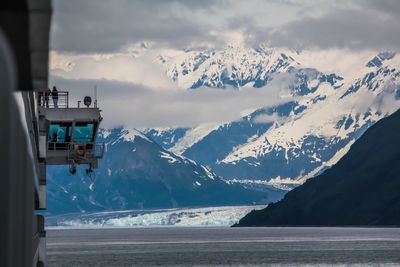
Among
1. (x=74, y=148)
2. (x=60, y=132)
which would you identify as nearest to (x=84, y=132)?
(x=74, y=148)

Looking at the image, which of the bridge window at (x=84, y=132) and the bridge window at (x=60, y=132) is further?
the bridge window at (x=84, y=132)

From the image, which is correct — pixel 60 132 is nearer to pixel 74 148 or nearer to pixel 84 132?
pixel 74 148

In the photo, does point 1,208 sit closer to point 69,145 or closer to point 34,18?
point 34,18

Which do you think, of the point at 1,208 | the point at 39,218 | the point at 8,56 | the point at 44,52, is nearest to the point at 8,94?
the point at 8,56

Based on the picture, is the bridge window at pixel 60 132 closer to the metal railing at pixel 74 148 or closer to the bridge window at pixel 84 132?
the metal railing at pixel 74 148

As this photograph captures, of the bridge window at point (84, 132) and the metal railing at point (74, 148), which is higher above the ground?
the bridge window at point (84, 132)

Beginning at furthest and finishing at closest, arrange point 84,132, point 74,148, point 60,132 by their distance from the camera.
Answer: point 84,132, point 74,148, point 60,132

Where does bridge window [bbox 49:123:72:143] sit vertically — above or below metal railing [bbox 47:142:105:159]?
above

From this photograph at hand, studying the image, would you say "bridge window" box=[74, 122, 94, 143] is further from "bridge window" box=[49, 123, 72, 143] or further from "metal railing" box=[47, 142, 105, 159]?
"bridge window" box=[49, 123, 72, 143]
